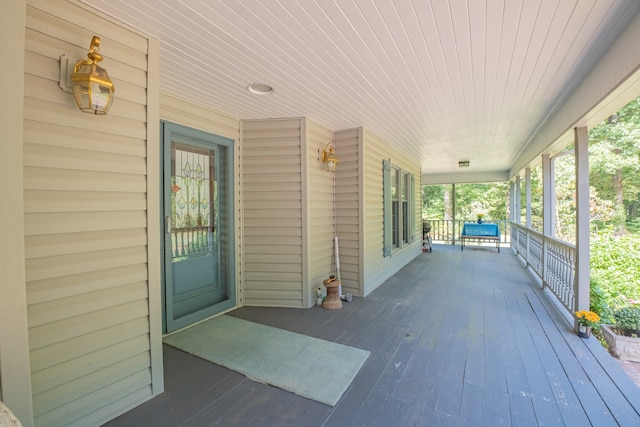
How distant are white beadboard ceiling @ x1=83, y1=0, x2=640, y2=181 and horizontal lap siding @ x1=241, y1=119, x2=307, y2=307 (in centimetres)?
28

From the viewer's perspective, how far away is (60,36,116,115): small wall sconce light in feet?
4.81

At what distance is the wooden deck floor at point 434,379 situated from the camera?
171 centimetres

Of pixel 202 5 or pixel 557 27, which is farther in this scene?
pixel 557 27

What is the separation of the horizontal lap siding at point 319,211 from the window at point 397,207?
1.21 metres

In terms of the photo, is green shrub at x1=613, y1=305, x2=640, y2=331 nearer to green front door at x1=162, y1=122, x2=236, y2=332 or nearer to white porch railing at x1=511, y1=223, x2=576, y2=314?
white porch railing at x1=511, y1=223, x2=576, y2=314

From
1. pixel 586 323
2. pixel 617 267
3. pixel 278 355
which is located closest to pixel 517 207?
pixel 617 267

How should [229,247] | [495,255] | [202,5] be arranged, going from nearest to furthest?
1. [202,5]
2. [229,247]
3. [495,255]

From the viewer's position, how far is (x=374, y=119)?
3.79 metres

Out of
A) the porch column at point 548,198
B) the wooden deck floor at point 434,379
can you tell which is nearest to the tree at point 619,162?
the porch column at point 548,198

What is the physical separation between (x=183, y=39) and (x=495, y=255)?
827 centimetres

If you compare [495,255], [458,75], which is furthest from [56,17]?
[495,255]

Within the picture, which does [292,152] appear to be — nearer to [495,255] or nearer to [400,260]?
[400,260]

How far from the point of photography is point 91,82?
1.47 meters

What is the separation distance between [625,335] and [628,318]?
238mm
